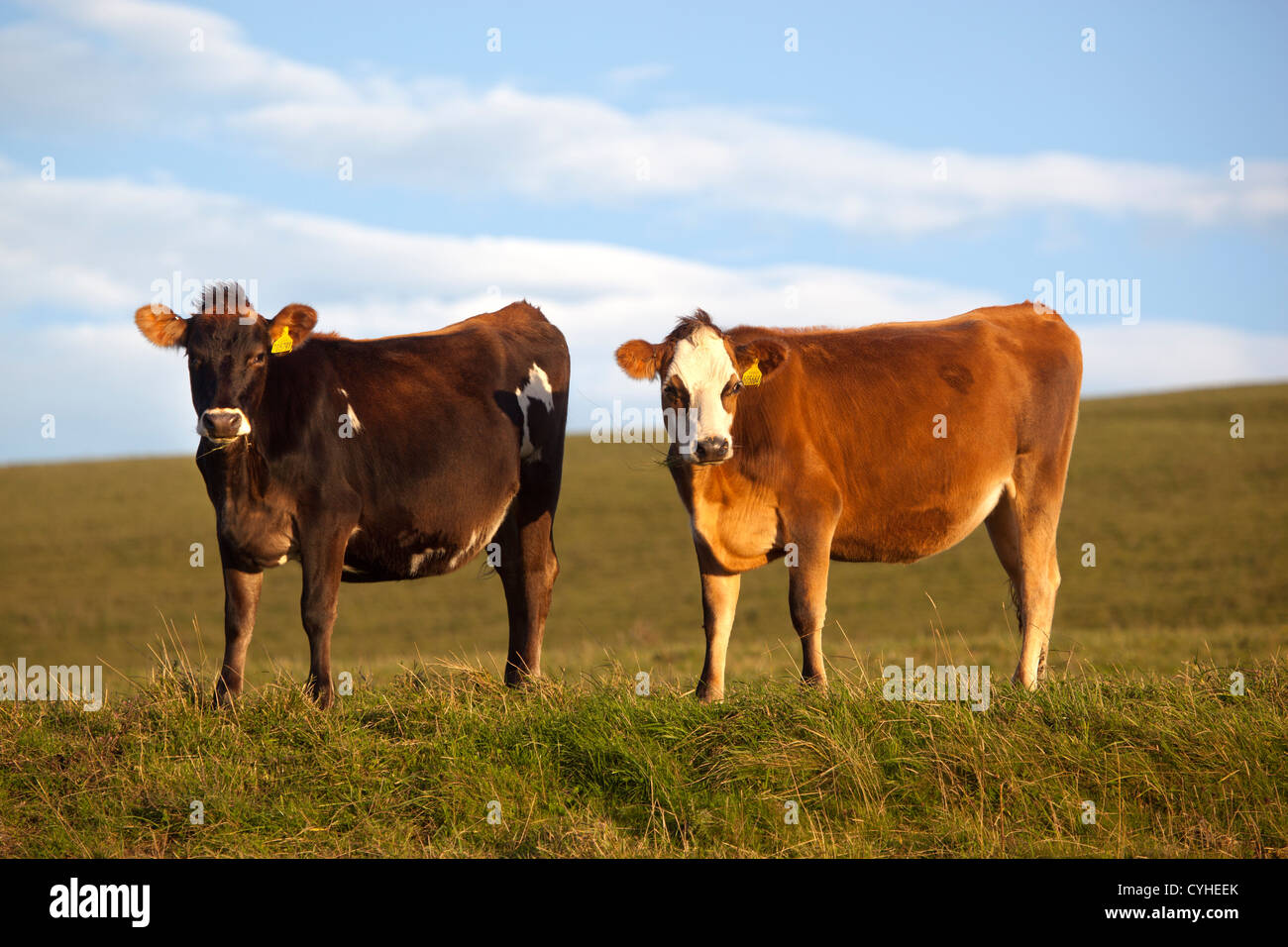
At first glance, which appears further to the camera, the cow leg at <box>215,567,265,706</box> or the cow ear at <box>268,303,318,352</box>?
the cow ear at <box>268,303,318,352</box>

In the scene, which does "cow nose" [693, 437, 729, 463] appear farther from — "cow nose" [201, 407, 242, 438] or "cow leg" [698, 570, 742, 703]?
"cow nose" [201, 407, 242, 438]

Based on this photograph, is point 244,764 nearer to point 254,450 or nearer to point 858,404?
point 254,450

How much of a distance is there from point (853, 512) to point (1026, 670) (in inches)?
69.8

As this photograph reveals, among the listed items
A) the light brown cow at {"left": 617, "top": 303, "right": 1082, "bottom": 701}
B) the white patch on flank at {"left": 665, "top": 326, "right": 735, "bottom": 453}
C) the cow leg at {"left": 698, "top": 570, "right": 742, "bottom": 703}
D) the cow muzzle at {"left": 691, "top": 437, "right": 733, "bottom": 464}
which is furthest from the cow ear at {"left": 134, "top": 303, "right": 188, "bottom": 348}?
the cow leg at {"left": 698, "top": 570, "right": 742, "bottom": 703}

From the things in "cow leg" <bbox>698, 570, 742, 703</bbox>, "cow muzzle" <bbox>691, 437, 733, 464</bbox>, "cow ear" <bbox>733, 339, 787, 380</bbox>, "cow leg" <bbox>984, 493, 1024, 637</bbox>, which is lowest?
"cow leg" <bbox>698, 570, 742, 703</bbox>

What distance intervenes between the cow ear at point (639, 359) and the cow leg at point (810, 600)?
1576 mm

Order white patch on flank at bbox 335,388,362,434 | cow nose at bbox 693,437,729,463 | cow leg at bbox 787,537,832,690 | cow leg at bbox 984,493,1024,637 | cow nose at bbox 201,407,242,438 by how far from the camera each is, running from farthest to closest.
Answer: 1. cow leg at bbox 984,493,1024,637
2. white patch on flank at bbox 335,388,362,434
3. cow leg at bbox 787,537,832,690
4. cow nose at bbox 693,437,729,463
5. cow nose at bbox 201,407,242,438

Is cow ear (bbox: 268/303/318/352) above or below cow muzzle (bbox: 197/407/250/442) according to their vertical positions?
above

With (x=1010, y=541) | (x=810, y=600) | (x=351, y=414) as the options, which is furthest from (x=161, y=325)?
(x=1010, y=541)

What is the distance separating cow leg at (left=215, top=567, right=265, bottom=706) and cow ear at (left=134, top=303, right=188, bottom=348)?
1.60 meters

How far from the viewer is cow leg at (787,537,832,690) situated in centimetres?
768
